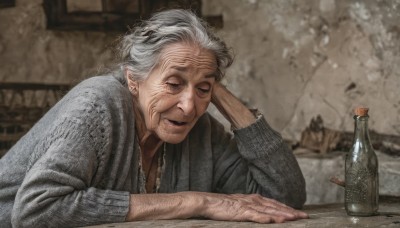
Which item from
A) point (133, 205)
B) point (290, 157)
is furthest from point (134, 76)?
point (290, 157)

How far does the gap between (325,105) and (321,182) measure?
0.37 meters

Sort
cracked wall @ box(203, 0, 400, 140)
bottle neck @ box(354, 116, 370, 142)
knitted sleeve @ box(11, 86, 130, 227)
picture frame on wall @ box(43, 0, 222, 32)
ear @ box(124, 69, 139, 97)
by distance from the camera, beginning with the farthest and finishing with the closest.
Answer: picture frame on wall @ box(43, 0, 222, 32)
cracked wall @ box(203, 0, 400, 140)
ear @ box(124, 69, 139, 97)
bottle neck @ box(354, 116, 370, 142)
knitted sleeve @ box(11, 86, 130, 227)

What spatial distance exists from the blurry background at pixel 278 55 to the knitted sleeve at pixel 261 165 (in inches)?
25.1

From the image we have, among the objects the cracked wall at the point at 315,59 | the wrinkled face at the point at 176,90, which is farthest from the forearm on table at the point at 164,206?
the cracked wall at the point at 315,59

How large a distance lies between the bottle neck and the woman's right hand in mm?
325

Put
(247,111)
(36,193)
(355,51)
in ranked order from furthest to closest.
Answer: (355,51)
(247,111)
(36,193)

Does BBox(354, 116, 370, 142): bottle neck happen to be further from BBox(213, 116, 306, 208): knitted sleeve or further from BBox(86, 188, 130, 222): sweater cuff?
BBox(86, 188, 130, 222): sweater cuff

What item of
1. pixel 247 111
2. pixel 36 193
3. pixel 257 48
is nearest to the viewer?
pixel 36 193

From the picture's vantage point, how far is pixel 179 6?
3.81 metres

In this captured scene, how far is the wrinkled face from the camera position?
2611 mm

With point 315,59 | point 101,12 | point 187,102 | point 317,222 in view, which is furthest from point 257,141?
point 101,12

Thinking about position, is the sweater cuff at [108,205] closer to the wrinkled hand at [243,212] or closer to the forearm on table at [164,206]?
the forearm on table at [164,206]

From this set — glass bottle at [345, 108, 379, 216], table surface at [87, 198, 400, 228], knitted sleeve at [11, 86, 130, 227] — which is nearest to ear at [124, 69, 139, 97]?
knitted sleeve at [11, 86, 130, 227]

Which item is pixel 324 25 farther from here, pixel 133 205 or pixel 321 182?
pixel 133 205
